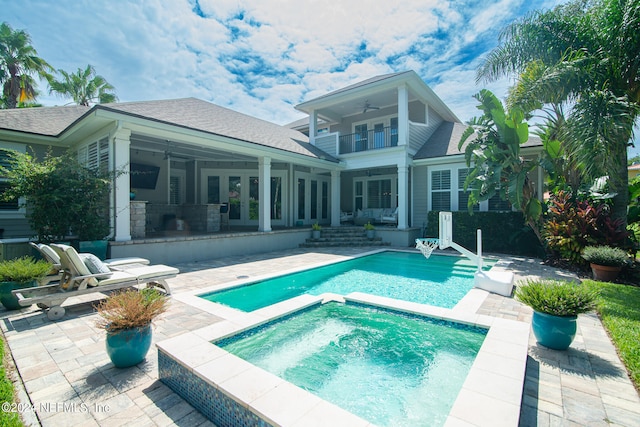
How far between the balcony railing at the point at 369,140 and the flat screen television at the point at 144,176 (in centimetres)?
941

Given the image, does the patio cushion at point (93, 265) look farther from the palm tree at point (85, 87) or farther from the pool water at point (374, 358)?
the palm tree at point (85, 87)

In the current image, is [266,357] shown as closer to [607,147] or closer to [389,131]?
[607,147]

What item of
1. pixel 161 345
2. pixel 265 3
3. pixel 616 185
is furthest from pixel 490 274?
pixel 265 3

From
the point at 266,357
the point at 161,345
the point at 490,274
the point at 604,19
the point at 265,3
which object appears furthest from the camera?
the point at 265,3

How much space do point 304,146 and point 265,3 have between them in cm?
728

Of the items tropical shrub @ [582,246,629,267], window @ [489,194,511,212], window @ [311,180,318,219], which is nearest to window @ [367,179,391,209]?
window @ [311,180,318,219]

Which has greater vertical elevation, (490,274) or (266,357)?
(490,274)

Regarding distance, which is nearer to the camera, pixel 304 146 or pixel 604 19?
pixel 604 19

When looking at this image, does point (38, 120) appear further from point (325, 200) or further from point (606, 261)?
point (606, 261)

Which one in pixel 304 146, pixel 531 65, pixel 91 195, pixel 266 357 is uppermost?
pixel 531 65

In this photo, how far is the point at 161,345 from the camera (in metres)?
3.17

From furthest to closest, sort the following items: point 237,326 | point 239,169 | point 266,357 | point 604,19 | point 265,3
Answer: point 239,169 < point 265,3 < point 604,19 < point 237,326 < point 266,357

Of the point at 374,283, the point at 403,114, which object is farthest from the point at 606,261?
the point at 403,114

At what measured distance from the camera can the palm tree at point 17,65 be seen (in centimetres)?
1669
